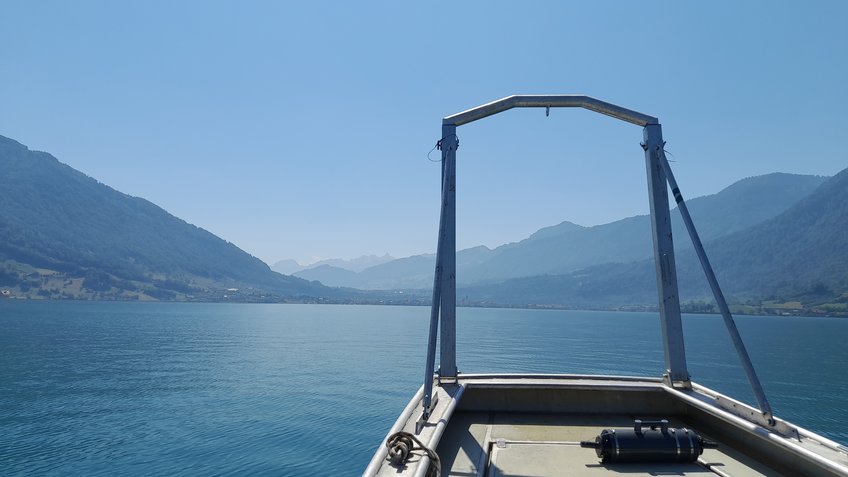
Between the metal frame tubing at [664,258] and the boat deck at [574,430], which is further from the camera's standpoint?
the metal frame tubing at [664,258]

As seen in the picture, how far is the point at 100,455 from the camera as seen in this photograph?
2594cm

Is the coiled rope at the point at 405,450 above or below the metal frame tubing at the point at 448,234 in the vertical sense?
below

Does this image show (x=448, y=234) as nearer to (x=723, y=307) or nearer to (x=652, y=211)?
(x=652, y=211)

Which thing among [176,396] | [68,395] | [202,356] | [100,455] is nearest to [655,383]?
[100,455]

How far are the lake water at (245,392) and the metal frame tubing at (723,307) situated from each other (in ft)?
69.7

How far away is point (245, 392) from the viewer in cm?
4462

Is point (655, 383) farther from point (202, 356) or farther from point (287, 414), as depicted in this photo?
point (202, 356)

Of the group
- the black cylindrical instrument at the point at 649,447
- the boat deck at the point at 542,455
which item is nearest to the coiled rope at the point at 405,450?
the boat deck at the point at 542,455

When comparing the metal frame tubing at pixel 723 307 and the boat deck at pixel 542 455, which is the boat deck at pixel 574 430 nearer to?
the boat deck at pixel 542 455

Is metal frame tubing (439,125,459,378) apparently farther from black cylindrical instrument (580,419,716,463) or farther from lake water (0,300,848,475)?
lake water (0,300,848,475)

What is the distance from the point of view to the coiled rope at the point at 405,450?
5.19 meters

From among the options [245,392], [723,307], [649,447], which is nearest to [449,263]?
[649,447]

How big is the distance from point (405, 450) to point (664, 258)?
703 centimetres

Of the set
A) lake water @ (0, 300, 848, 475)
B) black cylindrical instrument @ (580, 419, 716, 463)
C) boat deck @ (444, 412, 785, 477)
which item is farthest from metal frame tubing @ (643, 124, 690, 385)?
lake water @ (0, 300, 848, 475)
